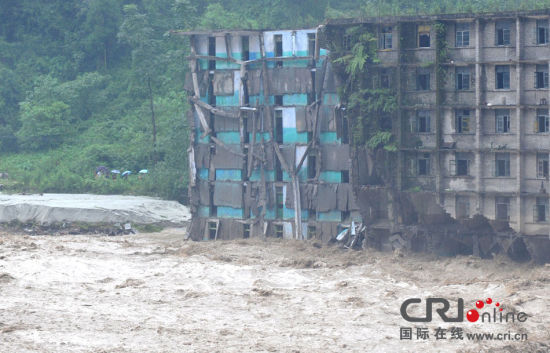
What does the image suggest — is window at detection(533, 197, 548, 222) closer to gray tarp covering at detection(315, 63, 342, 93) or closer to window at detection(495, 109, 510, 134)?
window at detection(495, 109, 510, 134)

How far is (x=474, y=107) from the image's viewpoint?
38.0m

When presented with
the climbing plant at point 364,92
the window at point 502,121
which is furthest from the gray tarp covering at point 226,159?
the window at point 502,121

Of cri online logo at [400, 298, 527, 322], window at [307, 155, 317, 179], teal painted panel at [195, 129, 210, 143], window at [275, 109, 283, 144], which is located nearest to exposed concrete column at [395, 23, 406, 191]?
window at [307, 155, 317, 179]

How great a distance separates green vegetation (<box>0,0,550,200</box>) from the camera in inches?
2099

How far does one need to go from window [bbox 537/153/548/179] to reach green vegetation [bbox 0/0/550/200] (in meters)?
13.5

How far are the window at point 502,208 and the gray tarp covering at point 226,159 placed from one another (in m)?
12.0

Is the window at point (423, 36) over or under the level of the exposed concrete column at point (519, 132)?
over

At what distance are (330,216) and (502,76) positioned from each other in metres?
9.90

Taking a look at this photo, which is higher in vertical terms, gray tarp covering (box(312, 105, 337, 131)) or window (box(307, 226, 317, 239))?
gray tarp covering (box(312, 105, 337, 131))

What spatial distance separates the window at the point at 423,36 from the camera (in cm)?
3897

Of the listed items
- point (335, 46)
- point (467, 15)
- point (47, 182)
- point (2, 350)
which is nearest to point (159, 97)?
point (47, 182)

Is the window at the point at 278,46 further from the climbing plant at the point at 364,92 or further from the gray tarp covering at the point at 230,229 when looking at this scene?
the gray tarp covering at the point at 230,229

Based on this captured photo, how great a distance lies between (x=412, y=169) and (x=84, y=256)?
1476 centimetres

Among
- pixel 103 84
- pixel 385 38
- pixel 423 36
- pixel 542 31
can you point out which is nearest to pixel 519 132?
pixel 542 31
